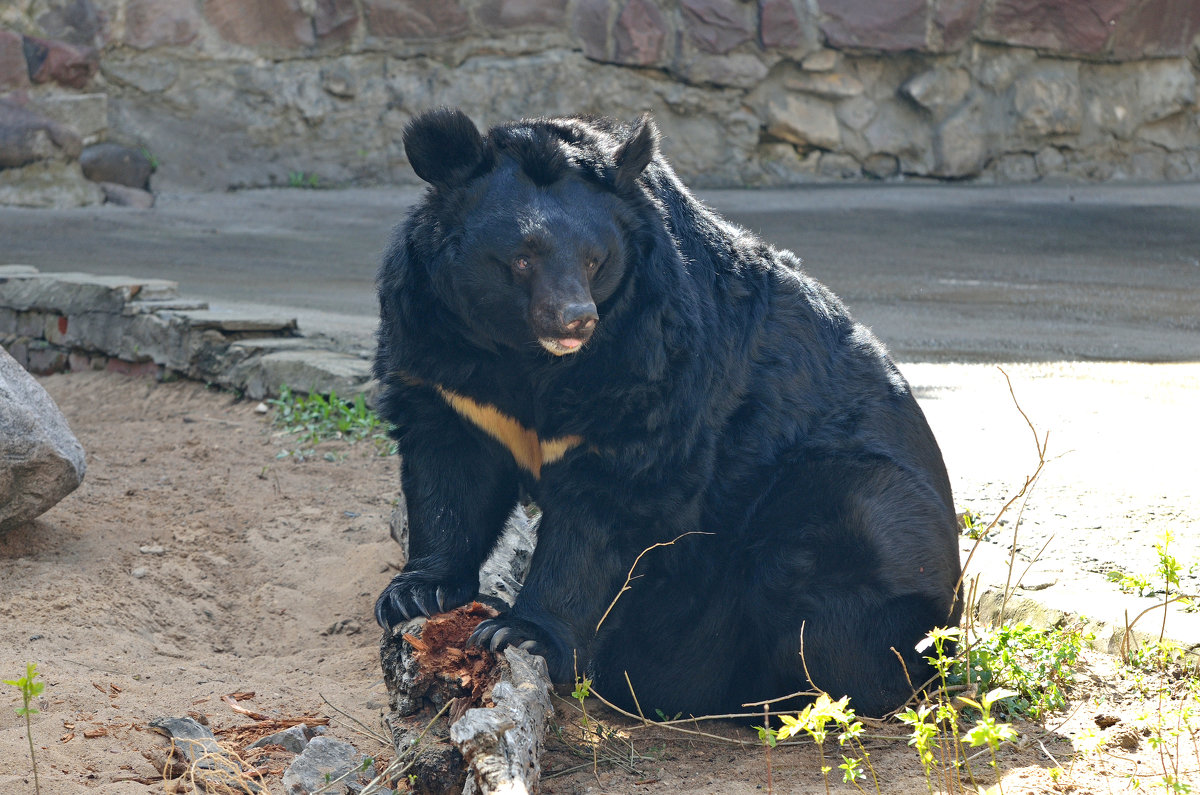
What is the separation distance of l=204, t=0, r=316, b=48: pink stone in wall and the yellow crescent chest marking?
9359mm

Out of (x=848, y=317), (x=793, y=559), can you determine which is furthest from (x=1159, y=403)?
(x=793, y=559)

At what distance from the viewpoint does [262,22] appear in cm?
1136

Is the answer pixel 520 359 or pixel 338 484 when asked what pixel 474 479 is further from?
pixel 338 484

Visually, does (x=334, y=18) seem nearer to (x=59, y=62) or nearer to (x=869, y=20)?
(x=59, y=62)

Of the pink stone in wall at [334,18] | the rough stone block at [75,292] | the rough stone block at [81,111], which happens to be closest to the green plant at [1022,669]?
the rough stone block at [75,292]

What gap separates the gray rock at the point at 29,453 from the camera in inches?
155

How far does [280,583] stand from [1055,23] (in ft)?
36.6

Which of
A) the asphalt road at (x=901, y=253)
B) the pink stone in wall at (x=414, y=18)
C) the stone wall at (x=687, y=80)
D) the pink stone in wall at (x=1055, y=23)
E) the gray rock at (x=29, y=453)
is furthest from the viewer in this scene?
the pink stone in wall at (x=1055, y=23)

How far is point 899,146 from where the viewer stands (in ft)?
41.9

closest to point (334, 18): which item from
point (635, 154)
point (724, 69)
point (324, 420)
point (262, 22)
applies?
point (262, 22)

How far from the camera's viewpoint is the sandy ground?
2.86 metres

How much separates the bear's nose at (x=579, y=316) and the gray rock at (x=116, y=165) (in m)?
9.18

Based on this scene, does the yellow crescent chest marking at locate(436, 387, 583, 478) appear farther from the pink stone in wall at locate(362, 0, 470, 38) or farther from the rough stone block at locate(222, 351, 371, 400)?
the pink stone in wall at locate(362, 0, 470, 38)

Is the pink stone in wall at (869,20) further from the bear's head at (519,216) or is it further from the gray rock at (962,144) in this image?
the bear's head at (519,216)
